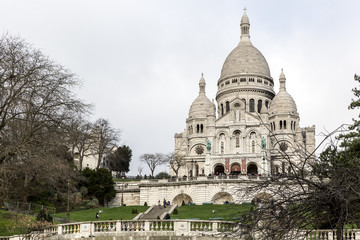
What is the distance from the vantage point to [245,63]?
103 meters

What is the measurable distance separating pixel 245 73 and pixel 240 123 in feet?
65.7

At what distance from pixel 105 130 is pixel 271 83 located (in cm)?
4449

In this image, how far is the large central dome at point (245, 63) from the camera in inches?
4003

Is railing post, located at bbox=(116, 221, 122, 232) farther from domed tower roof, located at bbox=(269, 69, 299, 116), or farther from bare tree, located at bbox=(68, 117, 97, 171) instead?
domed tower roof, located at bbox=(269, 69, 299, 116)

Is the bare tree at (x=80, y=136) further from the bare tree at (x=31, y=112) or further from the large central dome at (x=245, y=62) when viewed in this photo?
the large central dome at (x=245, y=62)

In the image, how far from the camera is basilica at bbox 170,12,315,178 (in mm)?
80688

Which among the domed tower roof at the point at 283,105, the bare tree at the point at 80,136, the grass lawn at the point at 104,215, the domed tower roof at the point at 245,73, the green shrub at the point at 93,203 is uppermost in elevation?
the domed tower roof at the point at 245,73

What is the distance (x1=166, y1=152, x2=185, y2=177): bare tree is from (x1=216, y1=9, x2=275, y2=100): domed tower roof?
2028 cm

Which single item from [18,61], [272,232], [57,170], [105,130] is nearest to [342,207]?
[272,232]

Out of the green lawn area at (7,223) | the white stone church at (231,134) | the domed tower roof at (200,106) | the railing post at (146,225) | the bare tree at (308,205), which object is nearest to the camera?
the bare tree at (308,205)

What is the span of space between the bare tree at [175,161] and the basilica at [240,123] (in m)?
0.36

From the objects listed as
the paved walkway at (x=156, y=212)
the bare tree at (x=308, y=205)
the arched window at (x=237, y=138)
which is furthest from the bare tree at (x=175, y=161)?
the bare tree at (x=308, y=205)

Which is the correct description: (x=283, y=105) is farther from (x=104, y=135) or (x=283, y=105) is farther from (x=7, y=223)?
(x=7, y=223)

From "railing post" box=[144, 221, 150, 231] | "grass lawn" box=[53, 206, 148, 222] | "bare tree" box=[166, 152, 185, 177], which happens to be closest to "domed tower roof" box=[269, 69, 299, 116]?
"bare tree" box=[166, 152, 185, 177]
